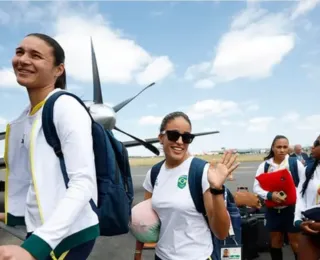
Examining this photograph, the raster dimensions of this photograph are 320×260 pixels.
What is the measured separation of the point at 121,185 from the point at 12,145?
21.2 inches

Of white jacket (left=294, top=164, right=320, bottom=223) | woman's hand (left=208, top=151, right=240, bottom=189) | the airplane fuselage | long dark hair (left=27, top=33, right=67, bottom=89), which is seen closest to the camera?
long dark hair (left=27, top=33, right=67, bottom=89)

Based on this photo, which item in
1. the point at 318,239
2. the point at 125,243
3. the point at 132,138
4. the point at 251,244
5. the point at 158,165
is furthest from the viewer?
the point at 132,138

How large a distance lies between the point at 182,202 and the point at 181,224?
14 cm

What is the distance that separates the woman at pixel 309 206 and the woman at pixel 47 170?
7.09 feet

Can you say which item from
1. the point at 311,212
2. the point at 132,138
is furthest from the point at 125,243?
the point at 132,138

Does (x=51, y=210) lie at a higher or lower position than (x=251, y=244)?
higher

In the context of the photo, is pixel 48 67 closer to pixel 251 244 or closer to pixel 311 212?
pixel 311 212

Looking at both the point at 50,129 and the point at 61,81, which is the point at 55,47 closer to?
the point at 61,81

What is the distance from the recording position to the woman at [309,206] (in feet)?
9.40

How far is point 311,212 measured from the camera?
3.06 m

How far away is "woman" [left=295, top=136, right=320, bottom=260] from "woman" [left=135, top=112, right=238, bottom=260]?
3.98ft

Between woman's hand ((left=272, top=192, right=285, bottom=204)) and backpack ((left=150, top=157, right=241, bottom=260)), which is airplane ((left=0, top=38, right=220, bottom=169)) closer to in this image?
woman's hand ((left=272, top=192, right=285, bottom=204))

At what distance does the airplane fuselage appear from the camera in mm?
10484

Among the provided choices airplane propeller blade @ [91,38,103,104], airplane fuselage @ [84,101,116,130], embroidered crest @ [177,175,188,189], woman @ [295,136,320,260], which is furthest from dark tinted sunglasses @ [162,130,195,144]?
airplane propeller blade @ [91,38,103,104]
